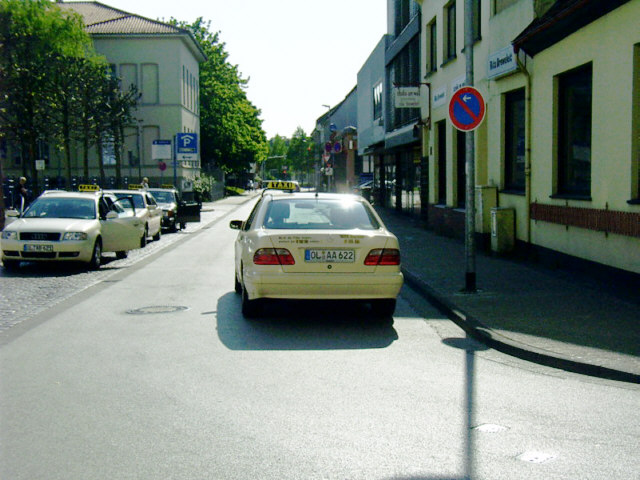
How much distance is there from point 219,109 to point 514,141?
184ft

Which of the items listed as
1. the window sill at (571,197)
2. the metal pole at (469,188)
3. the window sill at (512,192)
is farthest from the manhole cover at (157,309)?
the window sill at (512,192)

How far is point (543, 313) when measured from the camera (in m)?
9.34

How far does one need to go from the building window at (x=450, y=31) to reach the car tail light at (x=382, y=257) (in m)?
14.4

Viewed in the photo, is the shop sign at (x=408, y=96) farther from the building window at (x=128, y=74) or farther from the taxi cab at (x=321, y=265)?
the building window at (x=128, y=74)

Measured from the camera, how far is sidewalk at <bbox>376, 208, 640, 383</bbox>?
713cm

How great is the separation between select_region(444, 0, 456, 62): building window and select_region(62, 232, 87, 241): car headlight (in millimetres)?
11684

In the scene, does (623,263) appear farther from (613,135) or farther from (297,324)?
(297,324)

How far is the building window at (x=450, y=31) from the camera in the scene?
22688mm

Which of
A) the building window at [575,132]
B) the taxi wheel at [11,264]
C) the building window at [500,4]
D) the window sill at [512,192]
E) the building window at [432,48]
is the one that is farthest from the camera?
the building window at [432,48]

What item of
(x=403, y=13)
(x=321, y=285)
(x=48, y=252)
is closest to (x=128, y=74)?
(x=403, y=13)

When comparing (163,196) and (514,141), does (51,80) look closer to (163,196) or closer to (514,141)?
(163,196)

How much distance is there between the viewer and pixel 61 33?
35531mm

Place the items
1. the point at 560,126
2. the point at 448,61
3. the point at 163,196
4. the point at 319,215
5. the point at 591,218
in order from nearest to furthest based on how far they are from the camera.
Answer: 1. the point at 319,215
2. the point at 591,218
3. the point at 560,126
4. the point at 448,61
5. the point at 163,196

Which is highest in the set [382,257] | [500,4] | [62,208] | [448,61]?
[500,4]
